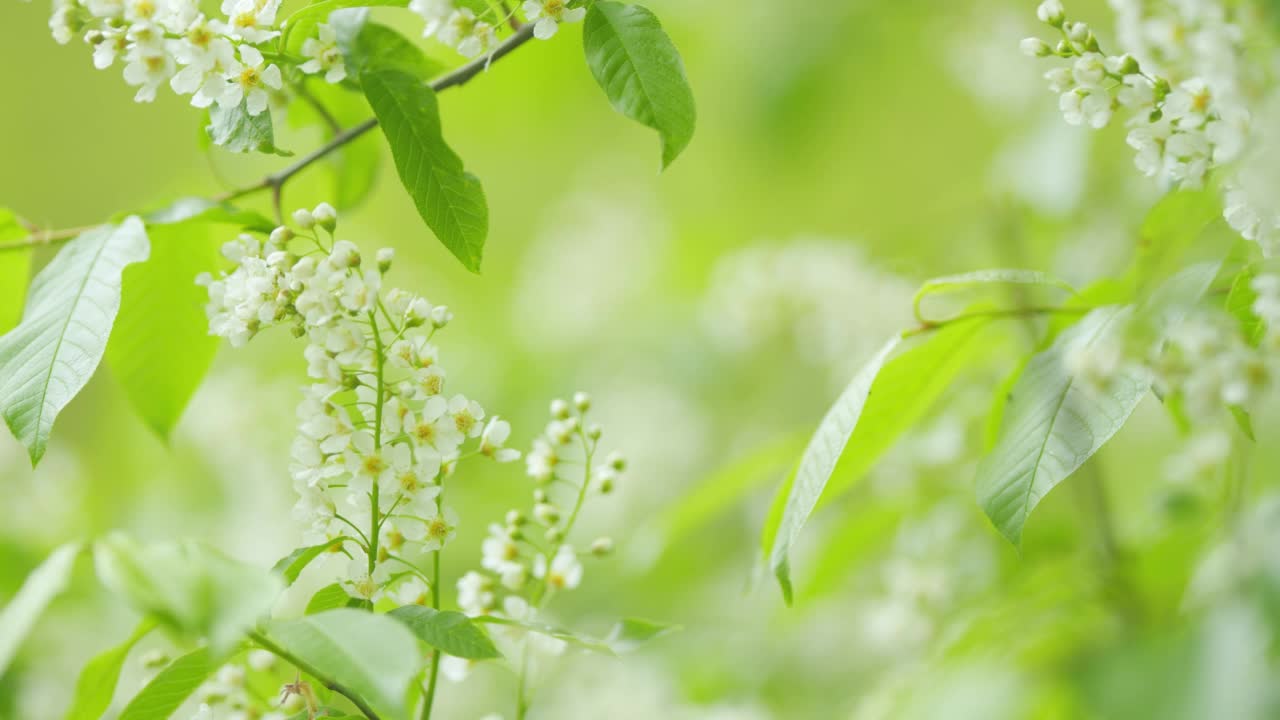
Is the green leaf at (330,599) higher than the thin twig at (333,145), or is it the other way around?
the thin twig at (333,145)

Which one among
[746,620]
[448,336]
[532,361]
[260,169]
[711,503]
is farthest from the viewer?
[448,336]

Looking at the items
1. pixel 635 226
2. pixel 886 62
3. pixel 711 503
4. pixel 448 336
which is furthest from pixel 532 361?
pixel 711 503

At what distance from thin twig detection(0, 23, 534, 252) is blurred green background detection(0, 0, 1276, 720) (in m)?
0.05

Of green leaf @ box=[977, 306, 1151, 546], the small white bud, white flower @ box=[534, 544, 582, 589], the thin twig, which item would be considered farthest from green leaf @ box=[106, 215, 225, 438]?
green leaf @ box=[977, 306, 1151, 546]

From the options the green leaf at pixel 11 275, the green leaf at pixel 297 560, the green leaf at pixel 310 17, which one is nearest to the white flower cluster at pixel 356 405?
the green leaf at pixel 297 560

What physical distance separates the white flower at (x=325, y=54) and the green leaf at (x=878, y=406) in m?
0.33

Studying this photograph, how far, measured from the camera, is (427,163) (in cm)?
59

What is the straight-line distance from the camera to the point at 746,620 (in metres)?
1.56

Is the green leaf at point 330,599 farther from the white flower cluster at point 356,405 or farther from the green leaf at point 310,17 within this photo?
the green leaf at point 310,17

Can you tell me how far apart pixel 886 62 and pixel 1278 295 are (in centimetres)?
188

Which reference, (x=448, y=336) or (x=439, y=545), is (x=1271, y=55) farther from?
(x=448, y=336)

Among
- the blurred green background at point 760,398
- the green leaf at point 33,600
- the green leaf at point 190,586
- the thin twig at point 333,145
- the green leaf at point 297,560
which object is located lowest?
the blurred green background at point 760,398

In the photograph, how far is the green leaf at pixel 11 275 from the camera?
75 cm

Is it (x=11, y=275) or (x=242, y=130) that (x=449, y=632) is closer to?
(x=242, y=130)
